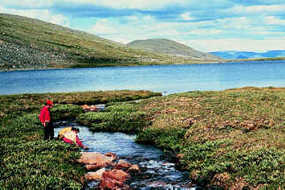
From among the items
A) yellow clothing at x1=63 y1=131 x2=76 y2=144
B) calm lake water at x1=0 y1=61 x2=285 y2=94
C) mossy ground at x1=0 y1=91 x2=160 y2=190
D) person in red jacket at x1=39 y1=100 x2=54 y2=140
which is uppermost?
calm lake water at x1=0 y1=61 x2=285 y2=94

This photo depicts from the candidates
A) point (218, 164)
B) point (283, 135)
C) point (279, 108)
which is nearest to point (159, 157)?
point (218, 164)

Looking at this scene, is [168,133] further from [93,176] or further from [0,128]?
[0,128]

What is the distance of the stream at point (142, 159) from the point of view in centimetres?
1603

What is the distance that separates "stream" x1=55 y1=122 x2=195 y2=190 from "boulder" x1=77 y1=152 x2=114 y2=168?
155cm

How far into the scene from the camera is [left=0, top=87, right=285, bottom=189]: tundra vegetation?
14641mm

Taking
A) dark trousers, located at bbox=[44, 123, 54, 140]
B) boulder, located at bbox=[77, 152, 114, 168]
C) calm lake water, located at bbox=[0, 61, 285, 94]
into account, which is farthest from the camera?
calm lake water, located at bbox=[0, 61, 285, 94]

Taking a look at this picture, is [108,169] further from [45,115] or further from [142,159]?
[45,115]

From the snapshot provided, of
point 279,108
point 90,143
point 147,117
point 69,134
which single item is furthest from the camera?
point 147,117

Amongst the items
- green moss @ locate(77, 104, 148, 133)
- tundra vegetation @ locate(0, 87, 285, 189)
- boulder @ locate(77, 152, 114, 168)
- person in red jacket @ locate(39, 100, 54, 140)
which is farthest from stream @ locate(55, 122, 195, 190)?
person in red jacket @ locate(39, 100, 54, 140)

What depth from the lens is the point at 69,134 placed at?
23469 mm

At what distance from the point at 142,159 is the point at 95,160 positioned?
3.33m

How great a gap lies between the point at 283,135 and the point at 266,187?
24.3 ft

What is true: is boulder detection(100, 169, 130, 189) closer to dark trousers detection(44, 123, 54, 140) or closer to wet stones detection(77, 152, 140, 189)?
wet stones detection(77, 152, 140, 189)

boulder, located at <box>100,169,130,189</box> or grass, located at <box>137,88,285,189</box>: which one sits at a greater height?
grass, located at <box>137,88,285,189</box>
